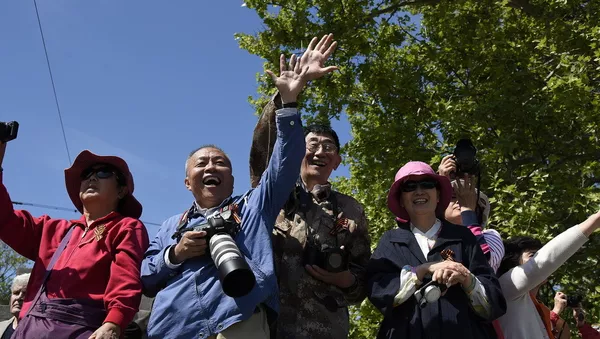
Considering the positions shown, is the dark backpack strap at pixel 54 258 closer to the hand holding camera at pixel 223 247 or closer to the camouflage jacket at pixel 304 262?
the hand holding camera at pixel 223 247

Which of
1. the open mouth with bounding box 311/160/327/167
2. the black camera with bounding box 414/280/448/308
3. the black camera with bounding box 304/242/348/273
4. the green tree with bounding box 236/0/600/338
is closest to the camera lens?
the black camera with bounding box 414/280/448/308

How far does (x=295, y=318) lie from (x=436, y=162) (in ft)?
23.2

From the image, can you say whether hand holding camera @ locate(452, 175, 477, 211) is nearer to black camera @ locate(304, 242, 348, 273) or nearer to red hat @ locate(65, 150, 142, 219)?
black camera @ locate(304, 242, 348, 273)

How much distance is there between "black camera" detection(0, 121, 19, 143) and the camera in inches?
143

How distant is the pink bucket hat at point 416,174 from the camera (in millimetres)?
3797

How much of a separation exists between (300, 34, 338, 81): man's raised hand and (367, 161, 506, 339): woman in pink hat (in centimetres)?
70

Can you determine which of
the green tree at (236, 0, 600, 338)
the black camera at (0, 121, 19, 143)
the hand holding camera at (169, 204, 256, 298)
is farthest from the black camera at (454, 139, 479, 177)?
the green tree at (236, 0, 600, 338)

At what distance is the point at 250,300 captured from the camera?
325cm

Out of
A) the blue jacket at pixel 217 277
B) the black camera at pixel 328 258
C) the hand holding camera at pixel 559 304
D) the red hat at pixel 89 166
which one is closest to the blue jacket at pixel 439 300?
the black camera at pixel 328 258

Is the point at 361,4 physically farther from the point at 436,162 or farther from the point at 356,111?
the point at 436,162

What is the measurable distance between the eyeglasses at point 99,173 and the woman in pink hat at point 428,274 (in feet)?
5.01

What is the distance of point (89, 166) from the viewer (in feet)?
13.1

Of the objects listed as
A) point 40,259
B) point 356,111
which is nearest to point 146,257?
point 40,259

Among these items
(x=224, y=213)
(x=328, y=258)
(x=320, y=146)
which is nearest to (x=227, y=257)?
(x=224, y=213)
